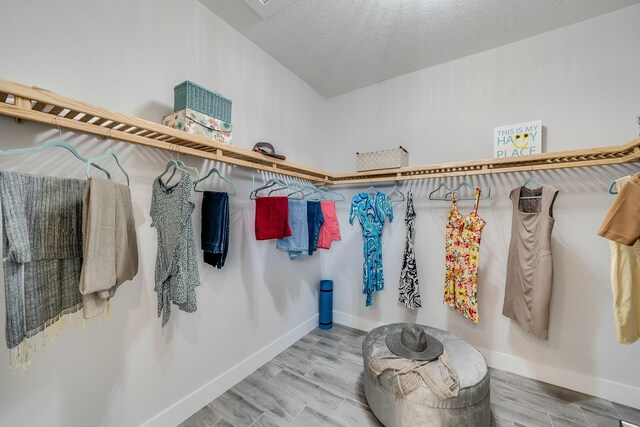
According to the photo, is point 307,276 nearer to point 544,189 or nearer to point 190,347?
point 190,347

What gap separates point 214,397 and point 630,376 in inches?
122

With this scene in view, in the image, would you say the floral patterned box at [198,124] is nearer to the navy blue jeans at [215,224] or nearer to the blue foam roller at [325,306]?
the navy blue jeans at [215,224]

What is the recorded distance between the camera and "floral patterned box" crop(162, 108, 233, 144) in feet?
4.45

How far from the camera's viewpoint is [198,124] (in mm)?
1399

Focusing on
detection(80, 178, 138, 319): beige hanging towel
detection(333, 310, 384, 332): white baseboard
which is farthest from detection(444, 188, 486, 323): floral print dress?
detection(80, 178, 138, 319): beige hanging towel

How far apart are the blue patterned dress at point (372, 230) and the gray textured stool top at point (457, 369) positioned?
66 centimetres

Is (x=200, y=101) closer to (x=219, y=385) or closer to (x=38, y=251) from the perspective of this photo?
(x=38, y=251)

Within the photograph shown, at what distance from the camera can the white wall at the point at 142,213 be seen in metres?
1.08

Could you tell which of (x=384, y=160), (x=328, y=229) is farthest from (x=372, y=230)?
(x=384, y=160)

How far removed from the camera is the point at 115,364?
1.32 m

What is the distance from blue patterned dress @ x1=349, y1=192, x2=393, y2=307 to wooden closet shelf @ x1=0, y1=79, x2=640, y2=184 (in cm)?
23

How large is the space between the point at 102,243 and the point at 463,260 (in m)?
2.49

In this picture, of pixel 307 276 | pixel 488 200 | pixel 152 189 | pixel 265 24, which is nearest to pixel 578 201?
pixel 488 200

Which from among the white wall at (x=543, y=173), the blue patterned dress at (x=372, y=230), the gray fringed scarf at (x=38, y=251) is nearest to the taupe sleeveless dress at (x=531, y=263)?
the white wall at (x=543, y=173)
